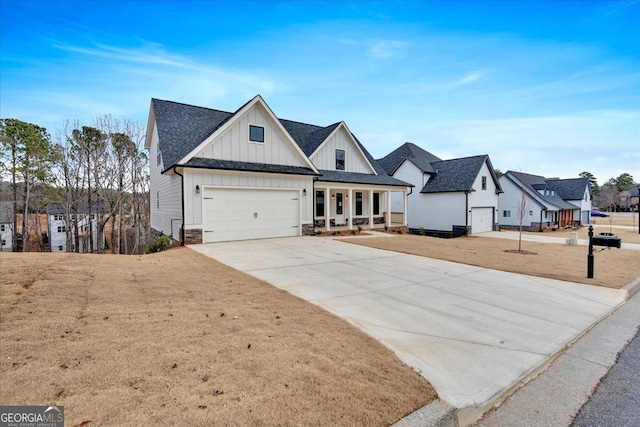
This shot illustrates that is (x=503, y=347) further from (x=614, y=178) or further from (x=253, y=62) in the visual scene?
(x=614, y=178)

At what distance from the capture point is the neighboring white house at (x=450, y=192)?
2548 centimetres

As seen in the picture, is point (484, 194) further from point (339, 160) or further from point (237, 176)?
point (237, 176)

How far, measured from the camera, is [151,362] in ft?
9.90

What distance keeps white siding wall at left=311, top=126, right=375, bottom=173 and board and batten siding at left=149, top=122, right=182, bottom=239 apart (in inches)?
335

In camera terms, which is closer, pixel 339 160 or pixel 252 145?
pixel 252 145

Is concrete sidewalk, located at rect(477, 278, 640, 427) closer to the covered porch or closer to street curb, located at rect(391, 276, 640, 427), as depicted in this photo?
street curb, located at rect(391, 276, 640, 427)

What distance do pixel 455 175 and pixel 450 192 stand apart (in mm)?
1931

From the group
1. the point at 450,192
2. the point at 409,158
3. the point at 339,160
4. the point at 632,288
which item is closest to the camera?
the point at 632,288

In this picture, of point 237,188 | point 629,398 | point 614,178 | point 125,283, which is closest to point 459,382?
point 629,398

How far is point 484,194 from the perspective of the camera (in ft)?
88.3

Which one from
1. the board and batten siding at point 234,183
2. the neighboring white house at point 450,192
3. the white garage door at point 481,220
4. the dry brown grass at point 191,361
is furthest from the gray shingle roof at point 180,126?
the white garage door at point 481,220

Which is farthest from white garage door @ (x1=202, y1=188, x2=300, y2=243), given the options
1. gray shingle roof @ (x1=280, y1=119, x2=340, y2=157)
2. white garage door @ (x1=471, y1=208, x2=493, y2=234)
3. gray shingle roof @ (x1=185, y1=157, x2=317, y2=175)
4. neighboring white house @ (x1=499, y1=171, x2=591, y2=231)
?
neighboring white house @ (x1=499, y1=171, x2=591, y2=231)

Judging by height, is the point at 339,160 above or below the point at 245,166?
above

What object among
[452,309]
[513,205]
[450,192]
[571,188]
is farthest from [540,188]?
[452,309]
